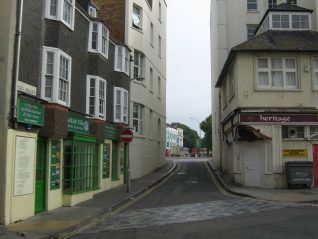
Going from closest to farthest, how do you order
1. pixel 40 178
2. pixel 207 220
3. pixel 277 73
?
1. pixel 207 220
2. pixel 40 178
3. pixel 277 73

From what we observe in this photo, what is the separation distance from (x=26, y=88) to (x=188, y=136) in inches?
5531

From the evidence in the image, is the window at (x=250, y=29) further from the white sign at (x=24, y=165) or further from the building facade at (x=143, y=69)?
the white sign at (x=24, y=165)

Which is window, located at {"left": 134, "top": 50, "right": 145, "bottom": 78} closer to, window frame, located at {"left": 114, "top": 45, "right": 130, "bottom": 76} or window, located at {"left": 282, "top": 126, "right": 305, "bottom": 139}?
window frame, located at {"left": 114, "top": 45, "right": 130, "bottom": 76}

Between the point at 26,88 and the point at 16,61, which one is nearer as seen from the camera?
the point at 16,61

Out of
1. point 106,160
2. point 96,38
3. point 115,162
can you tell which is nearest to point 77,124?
point 96,38

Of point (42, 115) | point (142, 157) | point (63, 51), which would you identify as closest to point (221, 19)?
point (142, 157)

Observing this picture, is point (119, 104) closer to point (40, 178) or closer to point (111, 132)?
point (111, 132)

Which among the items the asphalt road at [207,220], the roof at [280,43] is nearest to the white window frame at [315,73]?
the roof at [280,43]

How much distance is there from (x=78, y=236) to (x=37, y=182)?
Answer: 4239mm

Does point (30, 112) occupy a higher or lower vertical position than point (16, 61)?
lower

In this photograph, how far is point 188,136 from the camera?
154 meters

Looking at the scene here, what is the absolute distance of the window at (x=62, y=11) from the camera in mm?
15945

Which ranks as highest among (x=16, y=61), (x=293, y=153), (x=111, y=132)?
(x=16, y=61)

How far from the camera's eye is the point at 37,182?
1505cm
